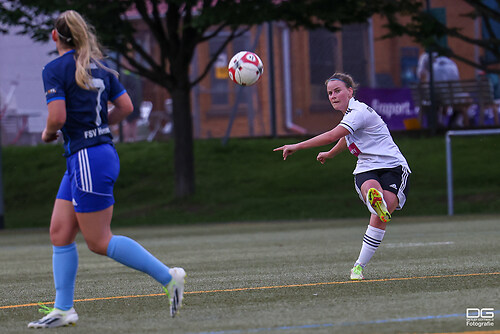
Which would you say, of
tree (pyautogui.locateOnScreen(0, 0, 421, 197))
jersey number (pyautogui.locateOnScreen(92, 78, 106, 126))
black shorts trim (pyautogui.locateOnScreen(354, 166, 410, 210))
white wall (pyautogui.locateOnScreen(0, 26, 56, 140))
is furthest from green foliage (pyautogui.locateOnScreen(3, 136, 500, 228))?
jersey number (pyautogui.locateOnScreen(92, 78, 106, 126))

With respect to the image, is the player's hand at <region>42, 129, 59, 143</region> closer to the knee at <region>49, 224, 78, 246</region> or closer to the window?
the knee at <region>49, 224, 78, 246</region>

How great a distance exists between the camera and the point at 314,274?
29.3 feet

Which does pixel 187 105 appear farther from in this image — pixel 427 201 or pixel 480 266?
pixel 480 266

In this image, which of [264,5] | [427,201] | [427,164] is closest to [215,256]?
[264,5]

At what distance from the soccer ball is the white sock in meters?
1.86

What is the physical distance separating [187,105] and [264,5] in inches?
152

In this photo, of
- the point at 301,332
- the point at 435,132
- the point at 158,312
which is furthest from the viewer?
the point at 435,132

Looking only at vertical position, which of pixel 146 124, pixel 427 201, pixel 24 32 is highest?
pixel 24 32

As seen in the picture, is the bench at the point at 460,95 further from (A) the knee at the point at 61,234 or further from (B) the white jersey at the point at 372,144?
(A) the knee at the point at 61,234

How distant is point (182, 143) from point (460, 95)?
8238 millimetres

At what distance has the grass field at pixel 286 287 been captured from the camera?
5859 millimetres

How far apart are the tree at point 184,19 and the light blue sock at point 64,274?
13.3m

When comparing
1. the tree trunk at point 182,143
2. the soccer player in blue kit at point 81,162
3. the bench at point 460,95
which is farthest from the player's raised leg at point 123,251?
the bench at point 460,95

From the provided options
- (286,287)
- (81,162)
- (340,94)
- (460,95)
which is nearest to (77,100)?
(81,162)
